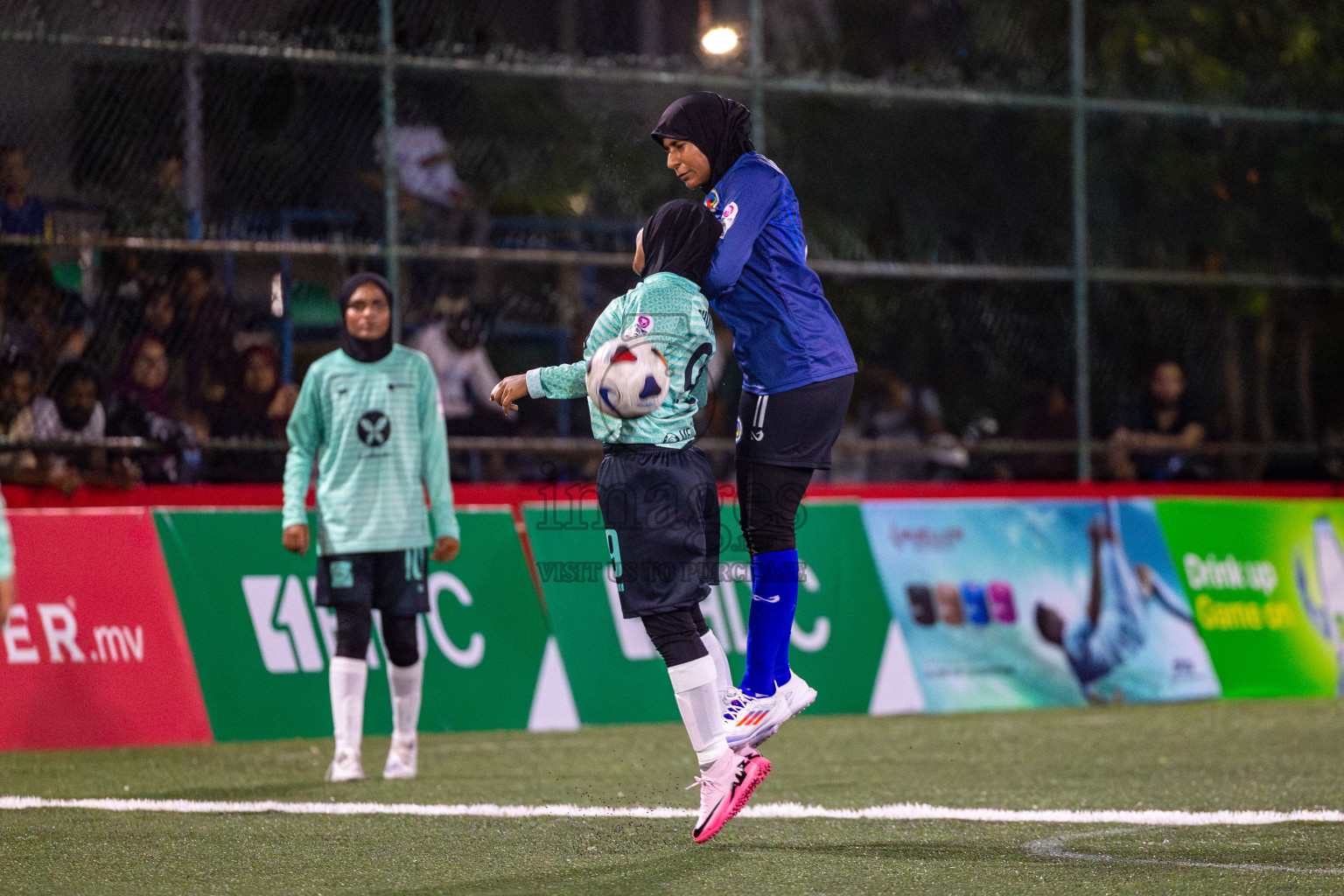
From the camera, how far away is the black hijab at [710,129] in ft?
17.7

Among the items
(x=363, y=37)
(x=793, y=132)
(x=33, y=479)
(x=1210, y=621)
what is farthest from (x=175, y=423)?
(x=1210, y=621)

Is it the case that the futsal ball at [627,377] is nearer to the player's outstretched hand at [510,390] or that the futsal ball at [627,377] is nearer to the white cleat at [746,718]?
the player's outstretched hand at [510,390]

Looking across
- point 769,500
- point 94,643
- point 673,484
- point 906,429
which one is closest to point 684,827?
point 769,500

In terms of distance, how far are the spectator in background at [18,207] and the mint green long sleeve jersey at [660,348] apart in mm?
5523

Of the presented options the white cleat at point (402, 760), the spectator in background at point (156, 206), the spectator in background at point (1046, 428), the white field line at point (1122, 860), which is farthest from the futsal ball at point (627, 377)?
the spectator in background at point (1046, 428)

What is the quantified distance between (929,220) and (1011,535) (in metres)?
2.67

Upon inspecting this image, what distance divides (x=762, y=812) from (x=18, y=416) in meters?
5.43

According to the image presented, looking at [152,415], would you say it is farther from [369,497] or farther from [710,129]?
[710,129]

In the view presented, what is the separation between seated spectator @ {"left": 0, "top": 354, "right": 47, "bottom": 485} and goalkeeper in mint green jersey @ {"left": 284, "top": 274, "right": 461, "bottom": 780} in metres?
2.78

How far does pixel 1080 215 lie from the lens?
41.5ft

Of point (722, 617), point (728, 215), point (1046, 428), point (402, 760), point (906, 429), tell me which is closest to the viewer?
point (728, 215)

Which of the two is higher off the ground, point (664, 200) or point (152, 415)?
point (664, 200)

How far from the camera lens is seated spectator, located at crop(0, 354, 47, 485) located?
31.0 ft

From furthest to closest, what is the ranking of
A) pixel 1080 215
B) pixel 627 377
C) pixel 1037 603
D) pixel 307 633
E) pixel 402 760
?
pixel 1080 215 → pixel 1037 603 → pixel 307 633 → pixel 402 760 → pixel 627 377
